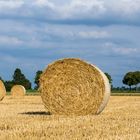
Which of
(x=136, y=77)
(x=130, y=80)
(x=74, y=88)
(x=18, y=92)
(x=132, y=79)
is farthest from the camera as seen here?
(x=130, y=80)

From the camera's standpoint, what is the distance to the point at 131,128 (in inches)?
425

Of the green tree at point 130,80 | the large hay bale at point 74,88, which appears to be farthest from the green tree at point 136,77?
the large hay bale at point 74,88

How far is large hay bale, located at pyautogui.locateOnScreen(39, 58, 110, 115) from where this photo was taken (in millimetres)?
15047

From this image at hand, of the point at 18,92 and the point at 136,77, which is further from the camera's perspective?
the point at 136,77

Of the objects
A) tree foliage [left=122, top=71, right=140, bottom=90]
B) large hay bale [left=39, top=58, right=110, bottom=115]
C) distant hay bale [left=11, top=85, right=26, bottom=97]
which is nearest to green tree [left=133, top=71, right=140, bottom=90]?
tree foliage [left=122, top=71, right=140, bottom=90]

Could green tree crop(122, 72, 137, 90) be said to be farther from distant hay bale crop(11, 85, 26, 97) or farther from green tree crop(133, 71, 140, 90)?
distant hay bale crop(11, 85, 26, 97)

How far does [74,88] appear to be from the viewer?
15.6m

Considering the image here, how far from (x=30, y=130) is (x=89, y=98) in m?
5.27

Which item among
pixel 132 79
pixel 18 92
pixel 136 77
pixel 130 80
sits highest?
pixel 136 77

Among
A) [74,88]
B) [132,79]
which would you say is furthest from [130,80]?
[74,88]

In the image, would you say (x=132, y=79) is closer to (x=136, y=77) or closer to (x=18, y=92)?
(x=136, y=77)

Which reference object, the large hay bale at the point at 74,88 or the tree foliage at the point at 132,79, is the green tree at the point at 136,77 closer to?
the tree foliage at the point at 132,79

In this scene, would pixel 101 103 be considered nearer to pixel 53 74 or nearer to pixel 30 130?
pixel 53 74

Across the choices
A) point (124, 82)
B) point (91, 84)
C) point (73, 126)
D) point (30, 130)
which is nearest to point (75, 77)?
point (91, 84)
